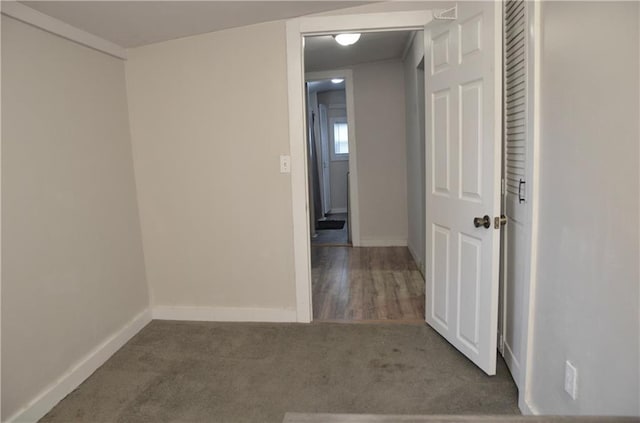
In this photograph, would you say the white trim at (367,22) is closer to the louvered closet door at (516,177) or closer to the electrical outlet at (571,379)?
the louvered closet door at (516,177)

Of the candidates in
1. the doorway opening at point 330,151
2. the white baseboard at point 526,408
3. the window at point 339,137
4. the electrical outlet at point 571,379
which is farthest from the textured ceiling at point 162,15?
the window at point 339,137

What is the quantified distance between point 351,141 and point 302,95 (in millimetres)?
2498

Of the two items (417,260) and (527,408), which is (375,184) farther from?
(527,408)

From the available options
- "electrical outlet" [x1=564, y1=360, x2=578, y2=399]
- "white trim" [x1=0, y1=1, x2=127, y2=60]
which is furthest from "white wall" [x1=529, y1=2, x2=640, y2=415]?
"white trim" [x1=0, y1=1, x2=127, y2=60]

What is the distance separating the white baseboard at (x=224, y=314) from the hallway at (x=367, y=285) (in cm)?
27

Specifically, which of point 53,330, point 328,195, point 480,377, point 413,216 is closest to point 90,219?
point 53,330

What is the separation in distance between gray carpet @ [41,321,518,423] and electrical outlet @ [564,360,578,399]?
51cm

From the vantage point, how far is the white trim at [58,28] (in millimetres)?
1885

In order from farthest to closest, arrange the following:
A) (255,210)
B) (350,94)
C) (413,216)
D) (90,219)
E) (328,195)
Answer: (328,195) → (350,94) → (413,216) → (255,210) → (90,219)

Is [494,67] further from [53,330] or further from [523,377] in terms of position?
[53,330]

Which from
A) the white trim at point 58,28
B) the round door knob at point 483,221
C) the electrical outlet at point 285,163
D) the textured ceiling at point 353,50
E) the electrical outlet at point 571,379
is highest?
the textured ceiling at point 353,50

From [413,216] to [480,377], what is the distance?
2581 millimetres

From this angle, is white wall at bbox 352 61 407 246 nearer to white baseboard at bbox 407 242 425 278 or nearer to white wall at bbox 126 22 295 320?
white baseboard at bbox 407 242 425 278

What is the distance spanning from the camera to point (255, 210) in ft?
9.57
